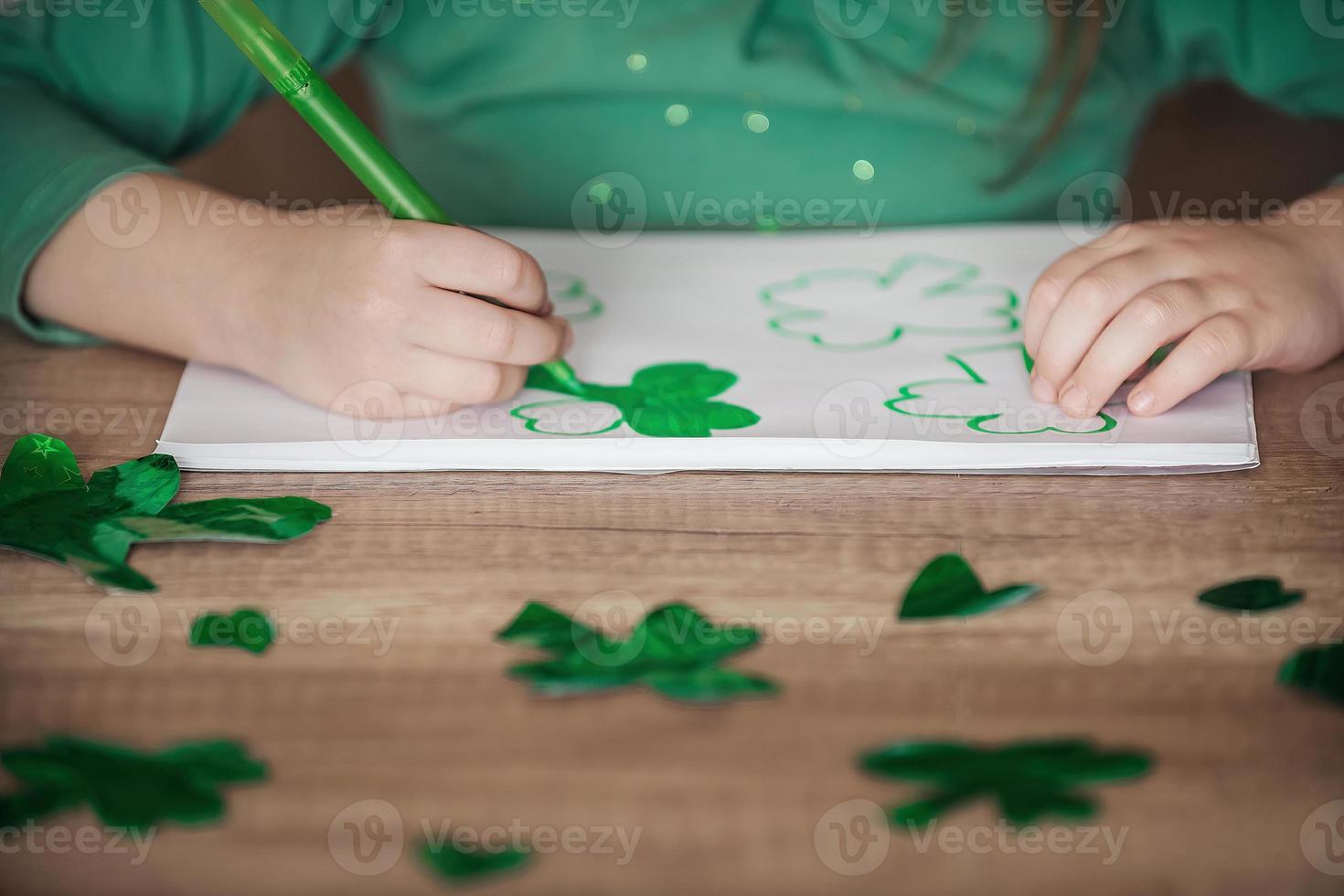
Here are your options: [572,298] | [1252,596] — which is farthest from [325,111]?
[1252,596]

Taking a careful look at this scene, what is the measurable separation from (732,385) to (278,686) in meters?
0.21

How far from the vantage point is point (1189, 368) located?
1.42 feet

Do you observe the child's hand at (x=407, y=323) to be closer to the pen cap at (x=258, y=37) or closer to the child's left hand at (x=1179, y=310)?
the pen cap at (x=258, y=37)

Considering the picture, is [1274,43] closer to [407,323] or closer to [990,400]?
[990,400]

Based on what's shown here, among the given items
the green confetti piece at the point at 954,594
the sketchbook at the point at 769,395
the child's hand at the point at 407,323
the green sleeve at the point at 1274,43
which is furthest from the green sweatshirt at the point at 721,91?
the green confetti piece at the point at 954,594

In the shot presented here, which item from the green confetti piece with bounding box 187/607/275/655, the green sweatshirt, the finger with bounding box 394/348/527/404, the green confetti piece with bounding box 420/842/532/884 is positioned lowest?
the green confetti piece with bounding box 420/842/532/884

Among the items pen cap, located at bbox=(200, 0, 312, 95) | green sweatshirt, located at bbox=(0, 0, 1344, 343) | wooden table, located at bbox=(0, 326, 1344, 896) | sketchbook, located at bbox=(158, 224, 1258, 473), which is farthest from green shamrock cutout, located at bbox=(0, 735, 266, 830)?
green sweatshirt, located at bbox=(0, 0, 1344, 343)

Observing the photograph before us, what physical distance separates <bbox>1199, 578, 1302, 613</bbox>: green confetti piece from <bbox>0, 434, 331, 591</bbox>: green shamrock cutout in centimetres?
30

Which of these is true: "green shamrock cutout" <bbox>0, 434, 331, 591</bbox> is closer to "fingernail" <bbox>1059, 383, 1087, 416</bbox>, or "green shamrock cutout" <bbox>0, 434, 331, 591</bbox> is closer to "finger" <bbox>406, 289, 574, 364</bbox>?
"finger" <bbox>406, 289, 574, 364</bbox>

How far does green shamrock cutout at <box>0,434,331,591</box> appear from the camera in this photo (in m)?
0.38

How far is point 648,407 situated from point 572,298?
0.10 meters

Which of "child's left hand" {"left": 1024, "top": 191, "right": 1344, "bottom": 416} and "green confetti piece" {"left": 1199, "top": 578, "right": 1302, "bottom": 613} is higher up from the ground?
"child's left hand" {"left": 1024, "top": 191, "right": 1344, "bottom": 416}

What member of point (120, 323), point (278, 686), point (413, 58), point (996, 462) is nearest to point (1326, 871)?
point (996, 462)

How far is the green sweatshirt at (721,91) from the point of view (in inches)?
24.1
